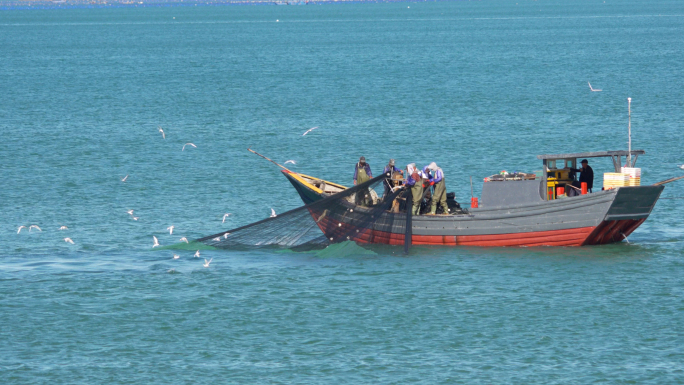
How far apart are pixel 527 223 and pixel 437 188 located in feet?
9.41

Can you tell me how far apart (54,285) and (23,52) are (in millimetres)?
128964

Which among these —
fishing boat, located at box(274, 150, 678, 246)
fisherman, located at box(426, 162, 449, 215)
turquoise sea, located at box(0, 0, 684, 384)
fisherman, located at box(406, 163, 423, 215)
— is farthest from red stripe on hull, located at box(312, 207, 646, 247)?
fisherman, located at box(406, 163, 423, 215)

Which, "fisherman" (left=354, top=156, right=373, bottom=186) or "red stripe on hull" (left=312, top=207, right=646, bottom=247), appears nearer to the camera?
"red stripe on hull" (left=312, top=207, right=646, bottom=247)

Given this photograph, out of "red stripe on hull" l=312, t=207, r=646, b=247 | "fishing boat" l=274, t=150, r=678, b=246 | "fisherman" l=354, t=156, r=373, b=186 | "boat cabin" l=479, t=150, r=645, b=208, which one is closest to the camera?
"fishing boat" l=274, t=150, r=678, b=246

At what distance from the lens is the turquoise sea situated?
74.5ft

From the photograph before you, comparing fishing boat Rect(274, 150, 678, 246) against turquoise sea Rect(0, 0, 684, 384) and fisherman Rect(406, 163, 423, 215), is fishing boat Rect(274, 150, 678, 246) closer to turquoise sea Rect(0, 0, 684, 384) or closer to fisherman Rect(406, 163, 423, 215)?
fisherman Rect(406, 163, 423, 215)

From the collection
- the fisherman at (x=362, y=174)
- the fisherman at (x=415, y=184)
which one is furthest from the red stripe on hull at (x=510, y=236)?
the fisherman at (x=362, y=174)

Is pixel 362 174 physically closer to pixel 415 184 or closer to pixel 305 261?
pixel 415 184

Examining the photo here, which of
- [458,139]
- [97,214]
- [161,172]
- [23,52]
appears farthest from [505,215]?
[23,52]

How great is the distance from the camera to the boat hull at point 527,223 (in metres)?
28.9

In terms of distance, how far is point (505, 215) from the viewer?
97.8ft

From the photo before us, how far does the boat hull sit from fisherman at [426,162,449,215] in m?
0.46

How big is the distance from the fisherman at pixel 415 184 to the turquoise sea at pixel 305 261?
4.76ft

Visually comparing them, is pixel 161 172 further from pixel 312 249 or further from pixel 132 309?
pixel 132 309
